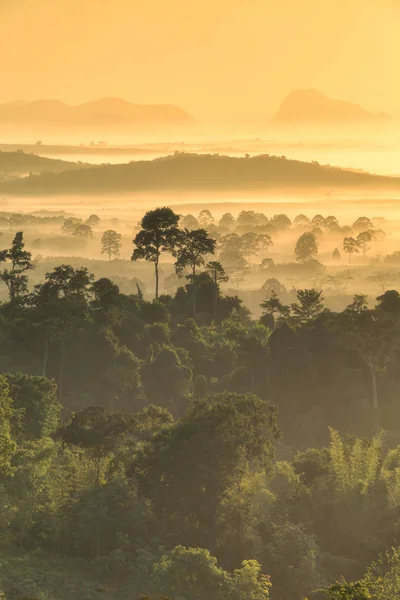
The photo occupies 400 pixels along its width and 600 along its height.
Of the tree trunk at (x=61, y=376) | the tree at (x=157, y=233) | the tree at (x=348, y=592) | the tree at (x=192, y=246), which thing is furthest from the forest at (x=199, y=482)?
the tree at (x=192, y=246)

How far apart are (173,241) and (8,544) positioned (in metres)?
54.5

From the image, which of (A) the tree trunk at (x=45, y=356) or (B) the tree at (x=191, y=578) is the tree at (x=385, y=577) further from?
(A) the tree trunk at (x=45, y=356)

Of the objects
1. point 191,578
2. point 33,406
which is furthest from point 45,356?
point 191,578

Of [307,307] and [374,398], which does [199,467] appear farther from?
[307,307]

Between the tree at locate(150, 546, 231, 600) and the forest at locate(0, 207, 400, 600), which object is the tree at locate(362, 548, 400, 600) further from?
the tree at locate(150, 546, 231, 600)

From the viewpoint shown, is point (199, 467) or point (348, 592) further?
point (199, 467)

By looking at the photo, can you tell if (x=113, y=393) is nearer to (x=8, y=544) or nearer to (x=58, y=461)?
(x=58, y=461)

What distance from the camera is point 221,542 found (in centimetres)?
6669

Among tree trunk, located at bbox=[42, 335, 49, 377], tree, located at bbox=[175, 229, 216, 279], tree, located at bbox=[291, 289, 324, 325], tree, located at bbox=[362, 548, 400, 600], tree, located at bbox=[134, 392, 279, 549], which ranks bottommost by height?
tree, located at bbox=[362, 548, 400, 600]

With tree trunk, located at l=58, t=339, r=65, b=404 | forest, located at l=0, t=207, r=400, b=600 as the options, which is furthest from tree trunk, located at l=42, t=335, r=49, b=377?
tree trunk, located at l=58, t=339, r=65, b=404

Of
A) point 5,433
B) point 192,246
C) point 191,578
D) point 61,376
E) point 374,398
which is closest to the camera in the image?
point 191,578

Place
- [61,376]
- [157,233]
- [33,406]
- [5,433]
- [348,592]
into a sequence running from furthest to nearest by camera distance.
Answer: [157,233], [61,376], [33,406], [5,433], [348,592]

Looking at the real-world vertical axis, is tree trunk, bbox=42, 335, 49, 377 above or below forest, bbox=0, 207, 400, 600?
above

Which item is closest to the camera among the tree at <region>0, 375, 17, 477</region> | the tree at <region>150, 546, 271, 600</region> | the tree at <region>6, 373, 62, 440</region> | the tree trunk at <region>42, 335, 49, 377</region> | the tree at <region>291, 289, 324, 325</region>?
the tree at <region>150, 546, 271, 600</region>
